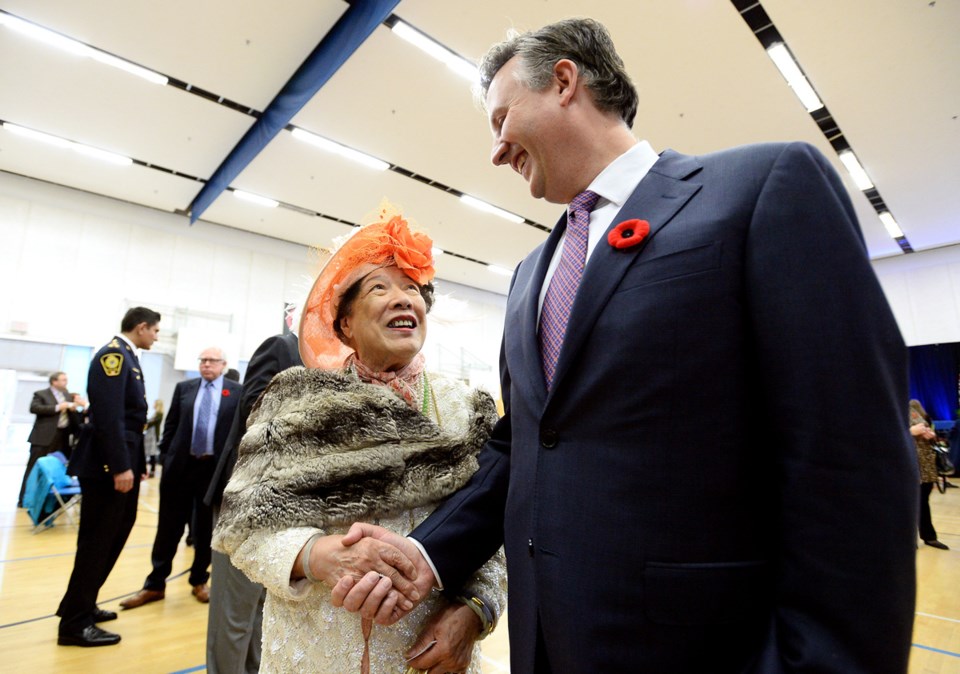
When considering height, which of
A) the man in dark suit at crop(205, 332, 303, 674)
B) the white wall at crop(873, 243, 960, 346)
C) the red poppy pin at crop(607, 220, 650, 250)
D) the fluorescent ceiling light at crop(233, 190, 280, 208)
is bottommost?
the man in dark suit at crop(205, 332, 303, 674)

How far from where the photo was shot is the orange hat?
1.44 m

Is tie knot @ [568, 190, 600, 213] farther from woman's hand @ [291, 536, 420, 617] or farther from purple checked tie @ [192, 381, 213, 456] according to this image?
purple checked tie @ [192, 381, 213, 456]

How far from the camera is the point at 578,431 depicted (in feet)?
2.57

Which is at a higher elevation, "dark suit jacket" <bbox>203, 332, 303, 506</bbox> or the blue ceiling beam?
the blue ceiling beam

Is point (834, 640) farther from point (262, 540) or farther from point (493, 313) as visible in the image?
point (493, 313)

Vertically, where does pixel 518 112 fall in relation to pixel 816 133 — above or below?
below

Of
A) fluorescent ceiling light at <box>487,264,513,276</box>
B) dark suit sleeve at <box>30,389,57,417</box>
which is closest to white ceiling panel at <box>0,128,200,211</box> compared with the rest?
dark suit sleeve at <box>30,389,57,417</box>

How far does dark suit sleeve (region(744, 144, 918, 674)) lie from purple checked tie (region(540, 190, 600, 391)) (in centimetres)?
31

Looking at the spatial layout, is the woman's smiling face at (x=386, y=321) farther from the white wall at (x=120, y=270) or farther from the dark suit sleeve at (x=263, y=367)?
the white wall at (x=120, y=270)

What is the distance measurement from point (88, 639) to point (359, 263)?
3105 millimetres

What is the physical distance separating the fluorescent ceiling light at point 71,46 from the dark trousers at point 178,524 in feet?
18.6

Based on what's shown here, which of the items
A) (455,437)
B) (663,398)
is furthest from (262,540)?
(663,398)

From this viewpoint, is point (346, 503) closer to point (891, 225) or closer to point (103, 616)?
point (103, 616)

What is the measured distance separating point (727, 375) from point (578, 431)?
9.0 inches
